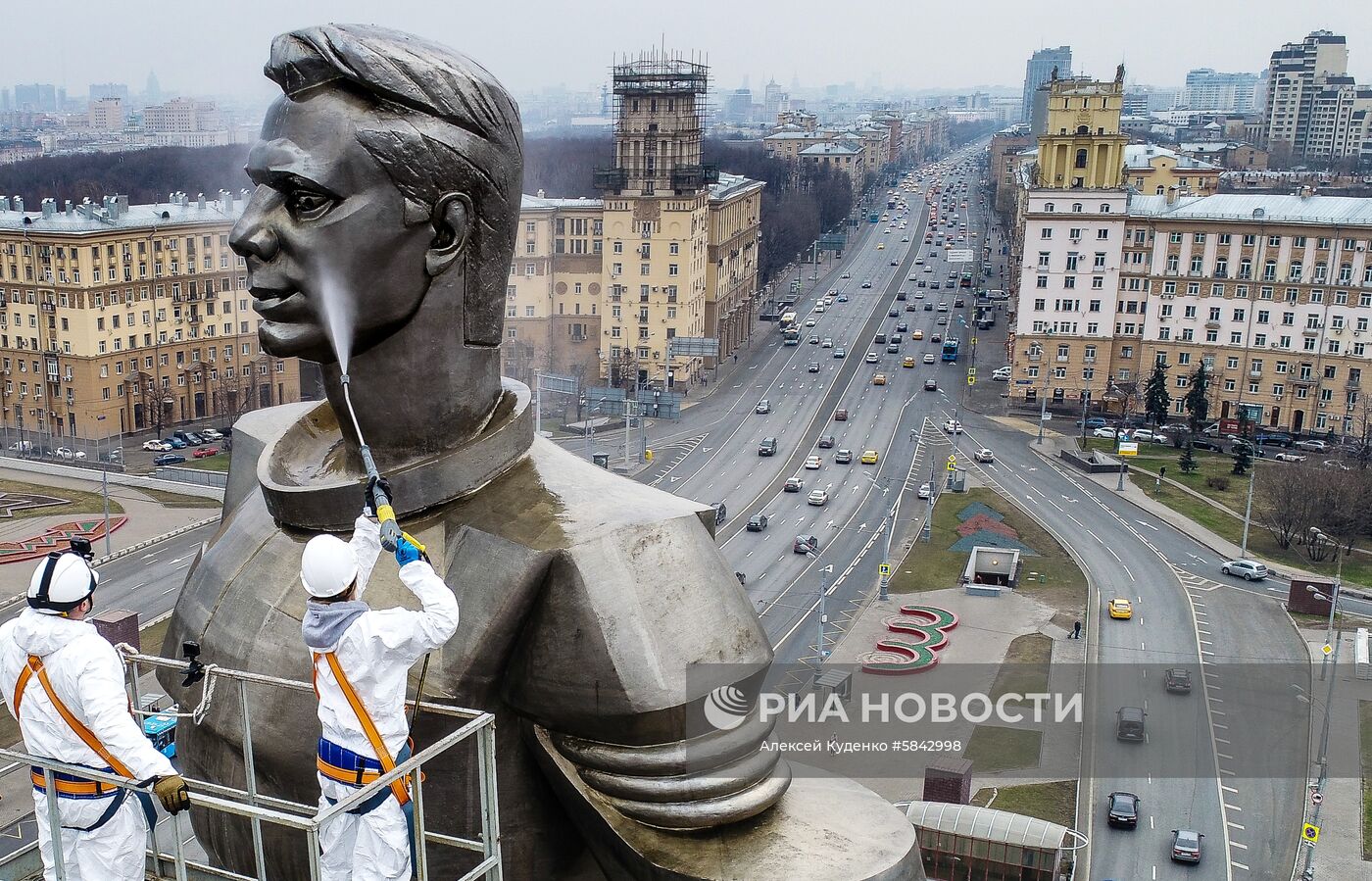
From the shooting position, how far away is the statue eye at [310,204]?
273 inches

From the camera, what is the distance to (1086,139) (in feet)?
286

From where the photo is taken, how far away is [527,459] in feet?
25.5

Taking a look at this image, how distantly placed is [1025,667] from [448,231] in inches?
1682

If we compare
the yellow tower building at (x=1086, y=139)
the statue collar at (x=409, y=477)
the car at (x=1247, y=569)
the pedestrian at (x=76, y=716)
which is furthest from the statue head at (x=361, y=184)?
the yellow tower building at (x=1086, y=139)

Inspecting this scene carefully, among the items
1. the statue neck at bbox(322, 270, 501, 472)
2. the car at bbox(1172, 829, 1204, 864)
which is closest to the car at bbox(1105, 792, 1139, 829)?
the car at bbox(1172, 829, 1204, 864)

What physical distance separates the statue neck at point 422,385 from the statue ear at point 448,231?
10cm

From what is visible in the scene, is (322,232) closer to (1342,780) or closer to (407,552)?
(407,552)

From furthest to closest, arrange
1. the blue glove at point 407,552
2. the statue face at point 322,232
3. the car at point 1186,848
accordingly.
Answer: the car at point 1186,848 → the statue face at point 322,232 → the blue glove at point 407,552

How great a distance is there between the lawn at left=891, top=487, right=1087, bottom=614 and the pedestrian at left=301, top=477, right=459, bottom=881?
1939 inches

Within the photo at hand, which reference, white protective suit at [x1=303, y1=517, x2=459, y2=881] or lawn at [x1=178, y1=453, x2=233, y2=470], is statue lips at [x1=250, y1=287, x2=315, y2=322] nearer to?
white protective suit at [x1=303, y1=517, x2=459, y2=881]

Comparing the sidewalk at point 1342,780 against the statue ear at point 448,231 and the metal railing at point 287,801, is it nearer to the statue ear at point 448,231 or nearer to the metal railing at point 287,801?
the metal railing at point 287,801

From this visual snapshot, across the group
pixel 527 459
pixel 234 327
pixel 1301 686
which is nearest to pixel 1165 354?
pixel 1301 686

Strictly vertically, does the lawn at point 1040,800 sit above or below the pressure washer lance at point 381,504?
below

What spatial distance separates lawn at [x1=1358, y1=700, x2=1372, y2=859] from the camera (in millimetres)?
36062
